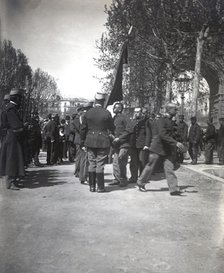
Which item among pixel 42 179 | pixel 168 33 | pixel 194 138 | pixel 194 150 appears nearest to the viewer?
pixel 42 179

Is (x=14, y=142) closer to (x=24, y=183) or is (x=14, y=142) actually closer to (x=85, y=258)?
(x=24, y=183)

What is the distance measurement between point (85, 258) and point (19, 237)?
1035mm

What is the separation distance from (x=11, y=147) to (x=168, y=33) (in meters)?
15.8

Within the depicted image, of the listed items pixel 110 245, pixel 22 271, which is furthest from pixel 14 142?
pixel 22 271

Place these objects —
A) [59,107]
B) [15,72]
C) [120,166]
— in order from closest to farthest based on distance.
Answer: [15,72], [120,166], [59,107]

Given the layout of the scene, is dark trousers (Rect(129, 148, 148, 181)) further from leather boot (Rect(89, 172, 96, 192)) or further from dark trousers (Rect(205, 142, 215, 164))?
dark trousers (Rect(205, 142, 215, 164))

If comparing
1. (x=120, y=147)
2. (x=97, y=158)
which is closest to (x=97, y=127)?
(x=97, y=158)

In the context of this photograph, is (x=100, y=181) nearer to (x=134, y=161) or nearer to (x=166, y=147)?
(x=166, y=147)

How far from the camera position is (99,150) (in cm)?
842

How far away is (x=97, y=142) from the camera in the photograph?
8312 millimetres

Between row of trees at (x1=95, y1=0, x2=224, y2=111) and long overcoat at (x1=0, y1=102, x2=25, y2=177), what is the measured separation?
8.71m

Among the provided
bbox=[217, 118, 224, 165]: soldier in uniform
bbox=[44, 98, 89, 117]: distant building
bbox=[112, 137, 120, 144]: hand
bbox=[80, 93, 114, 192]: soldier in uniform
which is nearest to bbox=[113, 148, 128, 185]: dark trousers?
bbox=[112, 137, 120, 144]: hand

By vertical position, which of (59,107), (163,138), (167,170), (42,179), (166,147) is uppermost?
(59,107)

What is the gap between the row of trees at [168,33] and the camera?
18.6m
